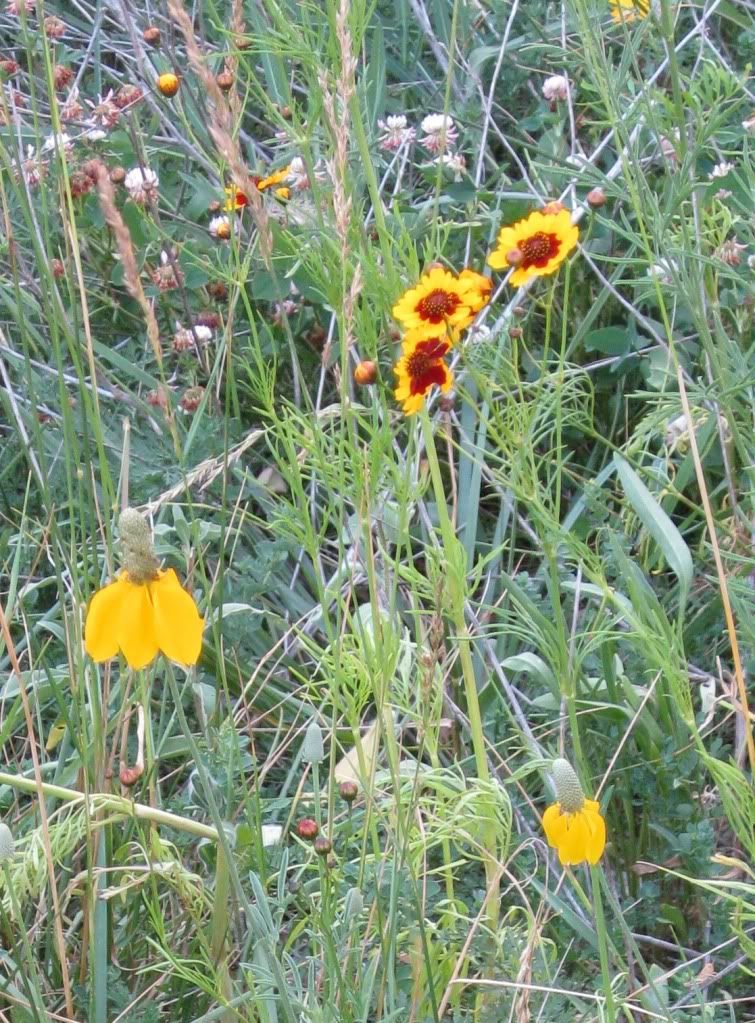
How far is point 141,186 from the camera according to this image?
1888 millimetres

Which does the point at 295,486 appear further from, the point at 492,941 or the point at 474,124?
the point at 474,124

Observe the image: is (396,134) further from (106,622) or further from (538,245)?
(106,622)

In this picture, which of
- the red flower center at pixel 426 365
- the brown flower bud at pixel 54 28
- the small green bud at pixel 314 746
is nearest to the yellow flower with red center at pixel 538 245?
the red flower center at pixel 426 365

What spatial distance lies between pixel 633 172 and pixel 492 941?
2.48 feet

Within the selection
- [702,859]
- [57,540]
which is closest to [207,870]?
[57,540]

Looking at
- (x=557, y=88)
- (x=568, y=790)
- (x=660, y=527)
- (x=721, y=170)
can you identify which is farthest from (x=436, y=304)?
(x=557, y=88)

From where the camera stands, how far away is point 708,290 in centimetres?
152

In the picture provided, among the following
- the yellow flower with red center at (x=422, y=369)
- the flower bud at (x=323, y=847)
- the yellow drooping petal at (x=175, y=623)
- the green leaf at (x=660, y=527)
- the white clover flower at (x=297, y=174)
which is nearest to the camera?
the yellow drooping petal at (x=175, y=623)

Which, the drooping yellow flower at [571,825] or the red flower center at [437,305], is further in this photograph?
the red flower center at [437,305]

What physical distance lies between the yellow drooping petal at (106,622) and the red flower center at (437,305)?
1.60 feet

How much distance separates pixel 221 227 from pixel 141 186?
0.19m

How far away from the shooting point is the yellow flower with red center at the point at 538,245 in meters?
1.24

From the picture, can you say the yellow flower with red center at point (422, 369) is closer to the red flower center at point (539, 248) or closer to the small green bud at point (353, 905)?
the red flower center at point (539, 248)

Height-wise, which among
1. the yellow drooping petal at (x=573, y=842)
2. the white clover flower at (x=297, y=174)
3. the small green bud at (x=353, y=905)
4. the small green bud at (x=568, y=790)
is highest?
the white clover flower at (x=297, y=174)
